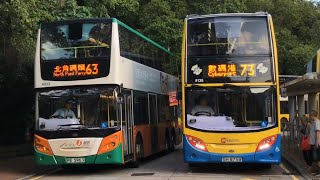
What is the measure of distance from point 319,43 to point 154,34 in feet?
53.5

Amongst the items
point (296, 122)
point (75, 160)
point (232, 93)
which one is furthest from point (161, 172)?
point (296, 122)

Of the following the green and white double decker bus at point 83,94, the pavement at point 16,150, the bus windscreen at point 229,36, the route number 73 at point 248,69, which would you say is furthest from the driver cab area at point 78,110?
the pavement at point 16,150

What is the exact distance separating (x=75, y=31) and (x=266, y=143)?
634 cm

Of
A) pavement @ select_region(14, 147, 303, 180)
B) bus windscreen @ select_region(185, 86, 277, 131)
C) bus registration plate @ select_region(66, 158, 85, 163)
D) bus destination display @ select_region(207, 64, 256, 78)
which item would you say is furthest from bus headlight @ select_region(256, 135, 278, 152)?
bus registration plate @ select_region(66, 158, 85, 163)

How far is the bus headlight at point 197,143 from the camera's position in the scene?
549 inches

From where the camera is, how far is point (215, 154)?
13898mm

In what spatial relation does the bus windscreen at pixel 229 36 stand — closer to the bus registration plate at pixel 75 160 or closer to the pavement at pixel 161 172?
the pavement at pixel 161 172

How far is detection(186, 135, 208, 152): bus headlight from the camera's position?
549 inches

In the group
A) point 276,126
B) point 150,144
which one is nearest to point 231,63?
point 276,126

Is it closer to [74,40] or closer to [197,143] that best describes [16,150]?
[74,40]

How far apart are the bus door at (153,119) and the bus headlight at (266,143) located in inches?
212

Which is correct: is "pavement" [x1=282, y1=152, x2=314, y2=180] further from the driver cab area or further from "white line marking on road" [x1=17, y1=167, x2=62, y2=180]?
"white line marking on road" [x1=17, y1=167, x2=62, y2=180]

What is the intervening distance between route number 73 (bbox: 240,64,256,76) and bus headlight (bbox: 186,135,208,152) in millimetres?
2232

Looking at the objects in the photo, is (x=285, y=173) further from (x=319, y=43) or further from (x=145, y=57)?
(x=319, y=43)
